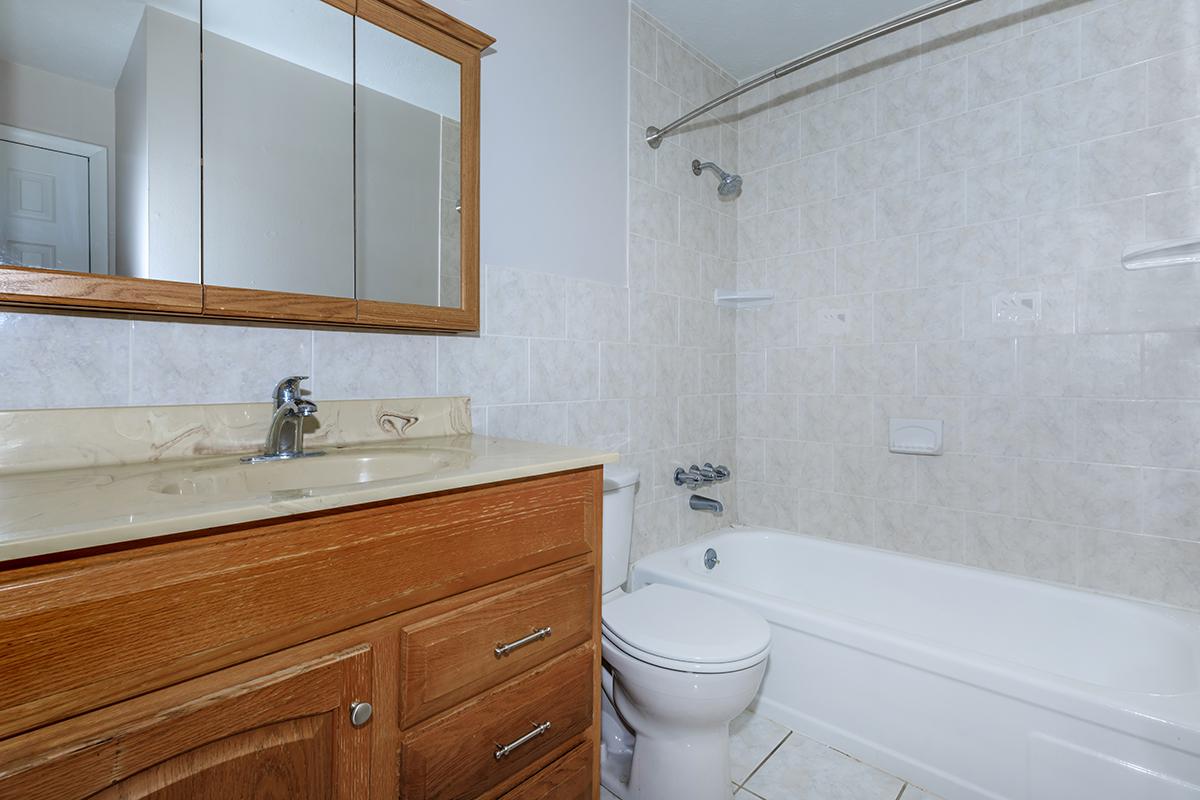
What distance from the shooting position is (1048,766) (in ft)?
4.32

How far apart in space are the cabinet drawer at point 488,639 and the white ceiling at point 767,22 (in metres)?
2.07

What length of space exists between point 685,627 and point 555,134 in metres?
1.52

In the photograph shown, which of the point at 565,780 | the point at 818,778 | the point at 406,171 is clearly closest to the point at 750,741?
the point at 818,778

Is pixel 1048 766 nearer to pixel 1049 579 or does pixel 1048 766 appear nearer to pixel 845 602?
pixel 1049 579

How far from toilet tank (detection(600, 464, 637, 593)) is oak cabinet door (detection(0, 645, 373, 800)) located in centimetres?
92

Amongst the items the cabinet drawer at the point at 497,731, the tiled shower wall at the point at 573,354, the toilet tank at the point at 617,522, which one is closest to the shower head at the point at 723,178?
the tiled shower wall at the point at 573,354

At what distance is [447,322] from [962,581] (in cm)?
196

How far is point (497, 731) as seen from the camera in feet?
3.08

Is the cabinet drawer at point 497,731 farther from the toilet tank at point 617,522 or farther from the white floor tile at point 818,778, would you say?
the white floor tile at point 818,778

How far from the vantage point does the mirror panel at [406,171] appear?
4.27 ft

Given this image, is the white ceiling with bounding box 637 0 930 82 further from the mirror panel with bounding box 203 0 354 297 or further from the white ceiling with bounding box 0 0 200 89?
the white ceiling with bounding box 0 0 200 89

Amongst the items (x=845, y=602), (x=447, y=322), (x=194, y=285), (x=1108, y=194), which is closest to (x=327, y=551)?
(x=194, y=285)

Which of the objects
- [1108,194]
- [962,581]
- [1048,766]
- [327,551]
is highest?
[1108,194]

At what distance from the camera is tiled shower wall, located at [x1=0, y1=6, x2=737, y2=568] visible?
39.4 inches
